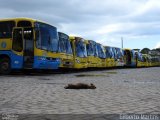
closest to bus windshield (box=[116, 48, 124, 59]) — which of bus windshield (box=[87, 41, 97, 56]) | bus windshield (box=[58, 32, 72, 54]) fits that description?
bus windshield (box=[87, 41, 97, 56])

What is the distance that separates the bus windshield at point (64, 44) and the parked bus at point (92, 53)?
5172 millimetres

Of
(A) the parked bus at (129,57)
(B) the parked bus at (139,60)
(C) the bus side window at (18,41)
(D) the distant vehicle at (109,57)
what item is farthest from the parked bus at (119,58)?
(C) the bus side window at (18,41)

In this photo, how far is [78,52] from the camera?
31703mm

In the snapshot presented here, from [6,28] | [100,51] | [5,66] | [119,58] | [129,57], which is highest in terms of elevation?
[6,28]

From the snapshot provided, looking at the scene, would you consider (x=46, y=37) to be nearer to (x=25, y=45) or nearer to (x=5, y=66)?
(x=25, y=45)

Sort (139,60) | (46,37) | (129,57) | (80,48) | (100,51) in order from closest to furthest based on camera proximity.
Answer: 1. (46,37)
2. (80,48)
3. (100,51)
4. (129,57)
5. (139,60)

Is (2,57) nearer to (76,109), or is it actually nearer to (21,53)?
(21,53)

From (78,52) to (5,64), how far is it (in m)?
8.80

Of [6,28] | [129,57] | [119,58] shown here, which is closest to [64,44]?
[6,28]

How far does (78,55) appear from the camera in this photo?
31.5 meters

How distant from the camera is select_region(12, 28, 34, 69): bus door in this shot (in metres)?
22.9

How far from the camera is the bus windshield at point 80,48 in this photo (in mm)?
31703

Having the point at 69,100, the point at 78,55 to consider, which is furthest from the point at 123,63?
the point at 69,100

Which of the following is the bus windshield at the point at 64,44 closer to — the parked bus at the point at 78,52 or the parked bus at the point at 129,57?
the parked bus at the point at 78,52
